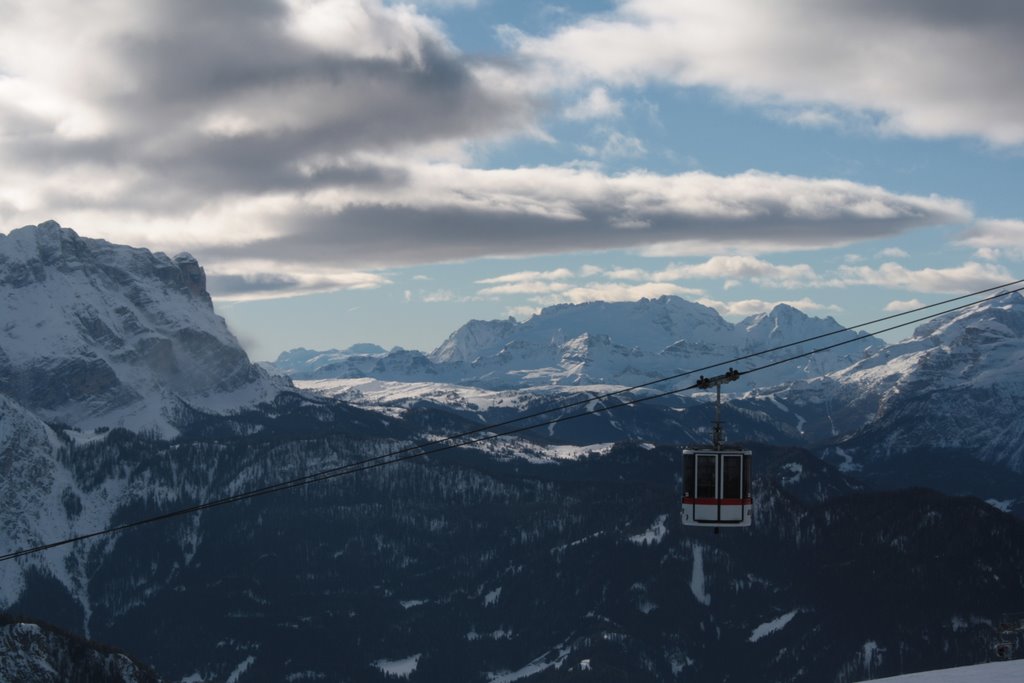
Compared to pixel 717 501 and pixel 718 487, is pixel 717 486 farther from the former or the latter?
pixel 717 501

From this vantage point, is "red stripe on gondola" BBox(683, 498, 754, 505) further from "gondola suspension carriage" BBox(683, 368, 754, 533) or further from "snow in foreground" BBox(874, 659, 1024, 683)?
"snow in foreground" BBox(874, 659, 1024, 683)

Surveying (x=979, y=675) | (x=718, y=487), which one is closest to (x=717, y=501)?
(x=718, y=487)

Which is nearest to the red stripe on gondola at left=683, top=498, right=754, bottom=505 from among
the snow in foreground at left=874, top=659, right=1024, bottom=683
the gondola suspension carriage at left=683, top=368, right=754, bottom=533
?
the gondola suspension carriage at left=683, top=368, right=754, bottom=533

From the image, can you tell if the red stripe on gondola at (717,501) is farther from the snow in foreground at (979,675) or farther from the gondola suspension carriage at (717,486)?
the snow in foreground at (979,675)

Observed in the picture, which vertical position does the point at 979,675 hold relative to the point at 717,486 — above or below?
below

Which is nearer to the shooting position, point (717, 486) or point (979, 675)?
point (979, 675)

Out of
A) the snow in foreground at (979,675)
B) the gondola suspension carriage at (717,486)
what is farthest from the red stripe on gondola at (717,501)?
the snow in foreground at (979,675)
